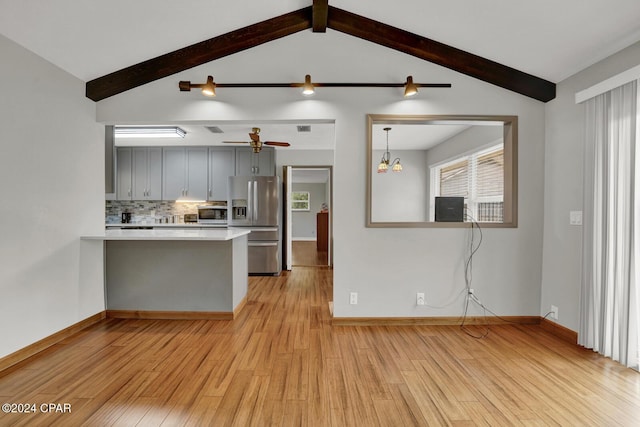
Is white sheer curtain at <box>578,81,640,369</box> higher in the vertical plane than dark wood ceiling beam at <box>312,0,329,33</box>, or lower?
lower

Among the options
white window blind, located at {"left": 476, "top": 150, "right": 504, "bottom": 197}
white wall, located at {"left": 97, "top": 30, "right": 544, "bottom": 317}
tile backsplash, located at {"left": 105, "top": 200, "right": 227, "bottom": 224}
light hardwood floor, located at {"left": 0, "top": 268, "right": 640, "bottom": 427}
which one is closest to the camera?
light hardwood floor, located at {"left": 0, "top": 268, "right": 640, "bottom": 427}

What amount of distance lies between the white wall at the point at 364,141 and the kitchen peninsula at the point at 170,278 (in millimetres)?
1192

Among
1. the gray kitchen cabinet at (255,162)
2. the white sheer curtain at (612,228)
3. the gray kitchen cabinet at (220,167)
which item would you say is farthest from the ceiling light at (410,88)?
the gray kitchen cabinet at (220,167)


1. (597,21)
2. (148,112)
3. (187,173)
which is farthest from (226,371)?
(187,173)

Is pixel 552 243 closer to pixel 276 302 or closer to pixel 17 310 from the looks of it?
pixel 276 302

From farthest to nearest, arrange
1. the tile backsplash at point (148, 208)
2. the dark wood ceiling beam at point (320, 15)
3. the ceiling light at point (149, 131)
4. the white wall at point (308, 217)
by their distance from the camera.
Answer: the white wall at point (308, 217) < the tile backsplash at point (148, 208) < the ceiling light at point (149, 131) < the dark wood ceiling beam at point (320, 15)

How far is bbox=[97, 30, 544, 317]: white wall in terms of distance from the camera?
2.83 metres

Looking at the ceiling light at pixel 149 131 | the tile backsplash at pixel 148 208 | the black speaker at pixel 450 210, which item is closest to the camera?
the black speaker at pixel 450 210

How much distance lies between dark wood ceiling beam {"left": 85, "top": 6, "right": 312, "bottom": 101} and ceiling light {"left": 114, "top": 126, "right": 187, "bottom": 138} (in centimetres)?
133

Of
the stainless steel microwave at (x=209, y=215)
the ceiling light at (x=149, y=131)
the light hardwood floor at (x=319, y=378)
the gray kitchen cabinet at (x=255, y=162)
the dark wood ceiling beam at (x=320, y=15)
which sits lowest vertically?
the light hardwood floor at (x=319, y=378)

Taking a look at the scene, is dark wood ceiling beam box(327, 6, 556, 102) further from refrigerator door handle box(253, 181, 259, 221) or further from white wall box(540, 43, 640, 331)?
refrigerator door handle box(253, 181, 259, 221)

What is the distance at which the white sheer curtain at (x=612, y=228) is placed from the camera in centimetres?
204

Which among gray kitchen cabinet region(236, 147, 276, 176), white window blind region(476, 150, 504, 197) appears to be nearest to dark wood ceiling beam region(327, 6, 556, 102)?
white window blind region(476, 150, 504, 197)

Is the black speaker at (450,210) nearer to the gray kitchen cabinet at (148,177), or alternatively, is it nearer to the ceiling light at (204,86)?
the ceiling light at (204,86)
